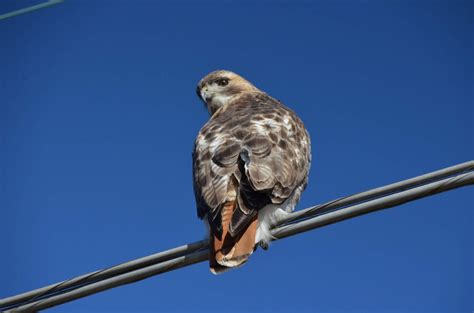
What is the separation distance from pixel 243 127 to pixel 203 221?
82cm

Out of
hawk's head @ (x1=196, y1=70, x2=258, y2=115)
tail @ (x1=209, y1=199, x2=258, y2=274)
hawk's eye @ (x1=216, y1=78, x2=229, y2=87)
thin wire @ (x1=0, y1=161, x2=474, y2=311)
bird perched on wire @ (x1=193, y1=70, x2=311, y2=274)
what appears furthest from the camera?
hawk's eye @ (x1=216, y1=78, x2=229, y2=87)

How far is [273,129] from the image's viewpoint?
228 inches

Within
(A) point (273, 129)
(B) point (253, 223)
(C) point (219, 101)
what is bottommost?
(B) point (253, 223)

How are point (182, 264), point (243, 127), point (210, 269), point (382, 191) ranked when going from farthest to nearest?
point (243, 127)
point (210, 269)
point (182, 264)
point (382, 191)

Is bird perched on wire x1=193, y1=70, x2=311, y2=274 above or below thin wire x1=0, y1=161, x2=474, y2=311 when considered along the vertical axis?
above

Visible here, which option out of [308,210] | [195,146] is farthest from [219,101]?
[308,210]

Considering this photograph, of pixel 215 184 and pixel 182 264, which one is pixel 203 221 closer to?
pixel 215 184

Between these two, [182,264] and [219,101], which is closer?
[182,264]

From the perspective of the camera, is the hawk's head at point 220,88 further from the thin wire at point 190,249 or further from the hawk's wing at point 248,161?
the thin wire at point 190,249

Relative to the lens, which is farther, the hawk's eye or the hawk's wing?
the hawk's eye

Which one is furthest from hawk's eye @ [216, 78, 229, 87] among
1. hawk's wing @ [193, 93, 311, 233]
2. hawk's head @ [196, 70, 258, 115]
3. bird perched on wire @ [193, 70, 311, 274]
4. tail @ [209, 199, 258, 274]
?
tail @ [209, 199, 258, 274]

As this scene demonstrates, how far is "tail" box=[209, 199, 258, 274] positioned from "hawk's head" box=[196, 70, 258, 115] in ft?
→ 9.34

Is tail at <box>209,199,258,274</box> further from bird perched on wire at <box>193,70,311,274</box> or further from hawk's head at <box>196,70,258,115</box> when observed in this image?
hawk's head at <box>196,70,258,115</box>

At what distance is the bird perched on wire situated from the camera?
15.6ft
